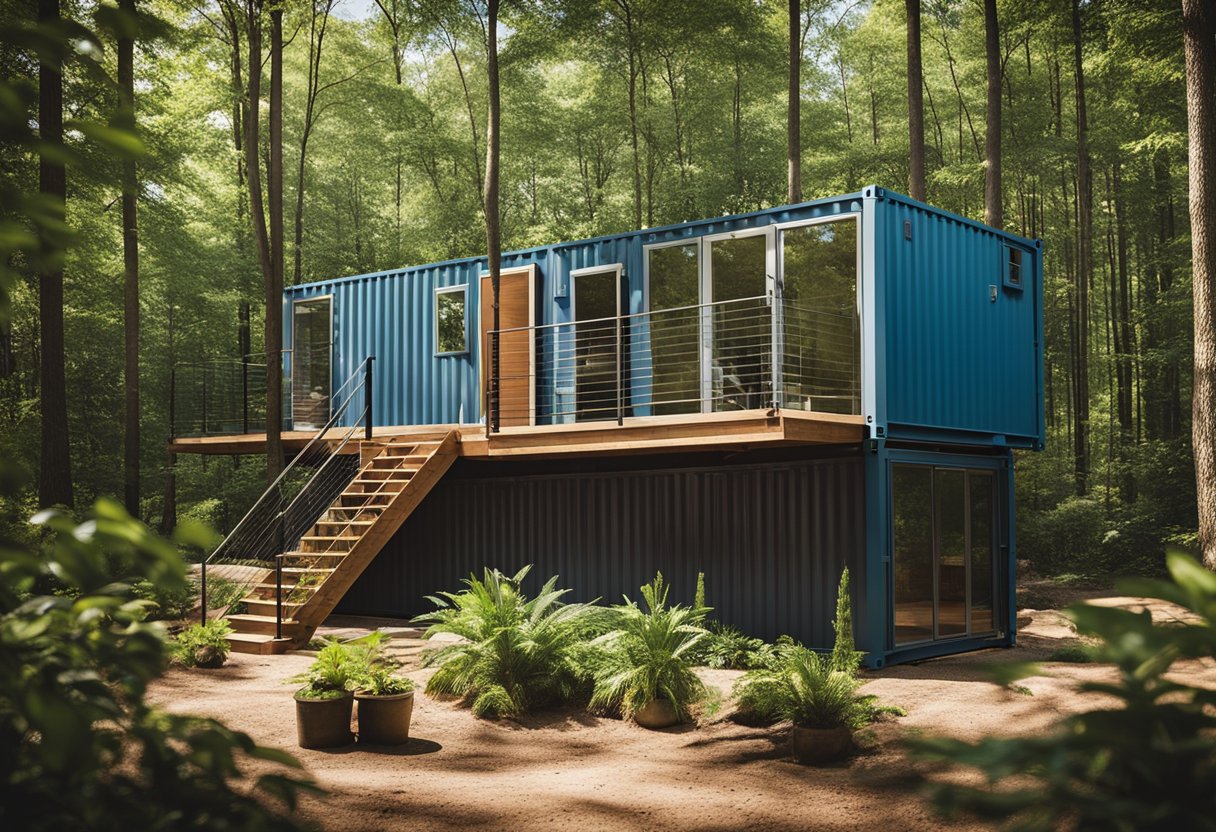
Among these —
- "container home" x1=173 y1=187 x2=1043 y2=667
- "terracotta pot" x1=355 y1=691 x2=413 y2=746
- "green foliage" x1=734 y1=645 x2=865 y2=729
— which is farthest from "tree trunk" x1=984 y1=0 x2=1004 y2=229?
Answer: "terracotta pot" x1=355 y1=691 x2=413 y2=746

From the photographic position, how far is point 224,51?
25.9 m

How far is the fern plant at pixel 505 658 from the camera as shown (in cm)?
886

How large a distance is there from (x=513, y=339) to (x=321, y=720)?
7797 millimetres

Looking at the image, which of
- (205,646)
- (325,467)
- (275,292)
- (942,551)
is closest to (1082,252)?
(942,551)

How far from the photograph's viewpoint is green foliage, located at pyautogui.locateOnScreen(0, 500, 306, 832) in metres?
1.60

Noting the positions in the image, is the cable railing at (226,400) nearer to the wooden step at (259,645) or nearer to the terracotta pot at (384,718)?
the wooden step at (259,645)

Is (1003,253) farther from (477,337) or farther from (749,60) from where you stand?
(749,60)

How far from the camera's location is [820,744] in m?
7.10

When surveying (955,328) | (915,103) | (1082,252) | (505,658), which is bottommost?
(505,658)

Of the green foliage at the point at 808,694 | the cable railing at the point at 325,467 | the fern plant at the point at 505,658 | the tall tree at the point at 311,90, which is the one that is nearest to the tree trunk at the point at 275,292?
the cable railing at the point at 325,467

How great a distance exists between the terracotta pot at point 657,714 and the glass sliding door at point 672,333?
4.50 metres

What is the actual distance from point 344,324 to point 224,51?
13.2 metres

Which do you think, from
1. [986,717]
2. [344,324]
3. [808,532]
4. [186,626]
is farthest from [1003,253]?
[186,626]

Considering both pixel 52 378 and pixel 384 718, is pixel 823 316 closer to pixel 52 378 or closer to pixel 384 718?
pixel 384 718
